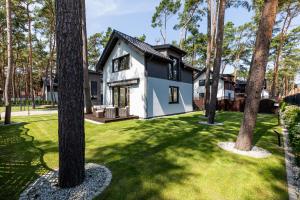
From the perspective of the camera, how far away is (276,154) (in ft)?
17.0

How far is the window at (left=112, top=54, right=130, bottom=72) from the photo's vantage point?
13555 millimetres

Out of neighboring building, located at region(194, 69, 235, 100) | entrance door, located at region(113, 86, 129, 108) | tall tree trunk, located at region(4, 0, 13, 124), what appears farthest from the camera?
neighboring building, located at region(194, 69, 235, 100)

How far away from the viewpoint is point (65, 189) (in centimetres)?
318

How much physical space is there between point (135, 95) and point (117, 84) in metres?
2.37

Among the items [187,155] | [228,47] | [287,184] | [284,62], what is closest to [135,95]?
[187,155]

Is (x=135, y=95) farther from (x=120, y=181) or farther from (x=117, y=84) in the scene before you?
(x=120, y=181)

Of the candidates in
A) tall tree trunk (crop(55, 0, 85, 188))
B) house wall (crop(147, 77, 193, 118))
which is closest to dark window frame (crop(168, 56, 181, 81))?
house wall (crop(147, 77, 193, 118))

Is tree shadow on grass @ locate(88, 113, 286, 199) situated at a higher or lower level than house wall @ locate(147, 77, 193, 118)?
lower

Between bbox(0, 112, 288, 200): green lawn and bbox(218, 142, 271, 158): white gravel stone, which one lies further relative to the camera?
bbox(218, 142, 271, 158): white gravel stone

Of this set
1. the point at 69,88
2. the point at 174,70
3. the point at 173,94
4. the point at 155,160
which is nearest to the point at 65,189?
the point at 69,88

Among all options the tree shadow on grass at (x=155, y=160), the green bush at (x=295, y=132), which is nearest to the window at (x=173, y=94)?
the tree shadow on grass at (x=155, y=160)

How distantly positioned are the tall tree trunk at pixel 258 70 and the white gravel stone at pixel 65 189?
442 centimetres

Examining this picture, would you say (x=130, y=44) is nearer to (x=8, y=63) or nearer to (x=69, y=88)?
(x=8, y=63)

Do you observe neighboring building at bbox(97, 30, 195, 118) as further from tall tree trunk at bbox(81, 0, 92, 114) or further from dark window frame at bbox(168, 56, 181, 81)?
tall tree trunk at bbox(81, 0, 92, 114)
